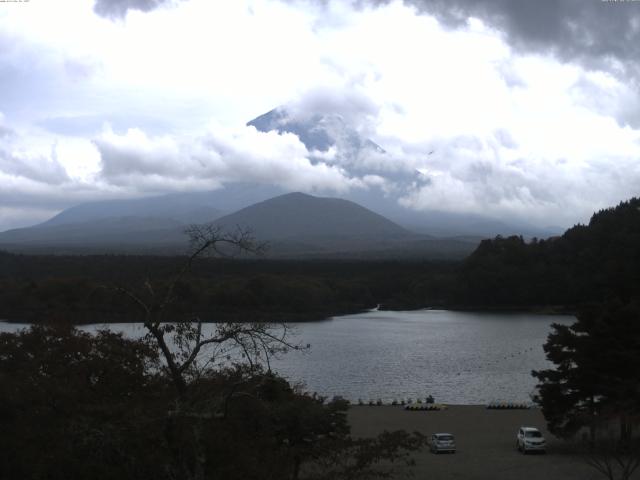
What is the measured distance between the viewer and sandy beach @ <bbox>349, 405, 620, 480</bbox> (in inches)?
449

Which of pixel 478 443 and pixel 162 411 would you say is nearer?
pixel 162 411

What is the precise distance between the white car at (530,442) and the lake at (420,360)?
14.6 ft

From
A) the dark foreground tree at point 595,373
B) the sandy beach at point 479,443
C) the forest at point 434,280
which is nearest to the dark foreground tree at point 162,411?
the sandy beach at point 479,443

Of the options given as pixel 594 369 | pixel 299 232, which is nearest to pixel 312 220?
pixel 299 232

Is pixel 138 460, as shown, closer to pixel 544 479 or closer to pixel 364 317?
pixel 544 479

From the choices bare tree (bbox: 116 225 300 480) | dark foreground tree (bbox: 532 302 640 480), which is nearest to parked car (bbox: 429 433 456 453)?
dark foreground tree (bbox: 532 302 640 480)

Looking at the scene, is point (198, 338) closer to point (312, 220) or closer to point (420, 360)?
point (420, 360)

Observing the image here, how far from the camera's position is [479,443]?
14.6 metres

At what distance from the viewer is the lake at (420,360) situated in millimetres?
22422

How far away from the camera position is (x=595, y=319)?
1339 centimetres

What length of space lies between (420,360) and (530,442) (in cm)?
1580

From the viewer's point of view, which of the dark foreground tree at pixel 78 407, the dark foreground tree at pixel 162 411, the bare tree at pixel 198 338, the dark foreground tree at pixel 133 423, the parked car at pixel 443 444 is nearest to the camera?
the bare tree at pixel 198 338

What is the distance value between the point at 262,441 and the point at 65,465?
1.60 metres

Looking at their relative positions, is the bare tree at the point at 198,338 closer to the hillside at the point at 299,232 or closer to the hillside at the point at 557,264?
the hillside at the point at 557,264
